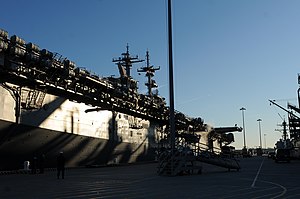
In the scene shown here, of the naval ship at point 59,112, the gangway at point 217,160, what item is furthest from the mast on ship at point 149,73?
the gangway at point 217,160

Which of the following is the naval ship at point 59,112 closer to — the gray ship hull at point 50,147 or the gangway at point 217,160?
the gray ship hull at point 50,147

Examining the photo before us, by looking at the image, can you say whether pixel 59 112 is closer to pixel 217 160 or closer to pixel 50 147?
pixel 50 147

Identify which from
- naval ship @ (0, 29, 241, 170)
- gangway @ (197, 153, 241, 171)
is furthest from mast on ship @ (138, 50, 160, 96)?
gangway @ (197, 153, 241, 171)

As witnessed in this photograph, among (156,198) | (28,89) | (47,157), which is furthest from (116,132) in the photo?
(156,198)

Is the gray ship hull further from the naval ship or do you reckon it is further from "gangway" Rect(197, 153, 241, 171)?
"gangway" Rect(197, 153, 241, 171)

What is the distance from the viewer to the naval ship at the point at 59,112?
2627 cm

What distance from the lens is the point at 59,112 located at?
32469mm

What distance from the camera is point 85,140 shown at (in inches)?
1453

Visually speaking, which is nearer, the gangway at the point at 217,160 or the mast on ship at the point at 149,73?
the gangway at the point at 217,160

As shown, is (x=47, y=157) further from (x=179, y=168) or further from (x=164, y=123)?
(x=164, y=123)

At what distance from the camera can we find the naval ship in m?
26.3

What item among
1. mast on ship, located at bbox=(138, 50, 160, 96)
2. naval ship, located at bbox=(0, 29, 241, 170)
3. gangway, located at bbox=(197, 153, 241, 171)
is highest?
mast on ship, located at bbox=(138, 50, 160, 96)

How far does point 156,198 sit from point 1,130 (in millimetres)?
17982

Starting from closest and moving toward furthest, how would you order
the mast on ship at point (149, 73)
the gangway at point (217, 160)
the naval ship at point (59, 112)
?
the naval ship at point (59, 112) → the gangway at point (217, 160) → the mast on ship at point (149, 73)
